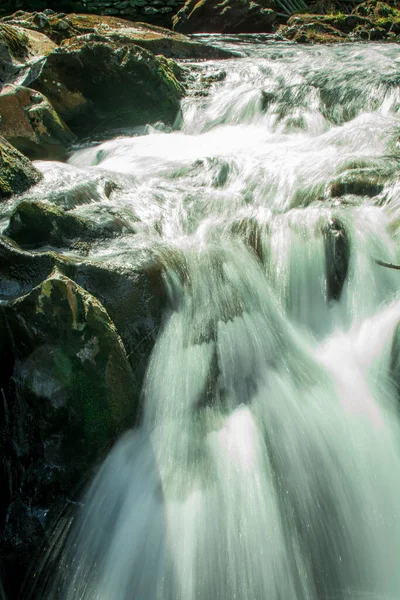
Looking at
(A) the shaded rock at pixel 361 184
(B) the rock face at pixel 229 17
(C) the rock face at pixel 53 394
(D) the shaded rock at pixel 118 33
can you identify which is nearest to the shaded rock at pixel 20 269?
(C) the rock face at pixel 53 394

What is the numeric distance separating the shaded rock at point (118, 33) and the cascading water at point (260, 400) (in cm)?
695

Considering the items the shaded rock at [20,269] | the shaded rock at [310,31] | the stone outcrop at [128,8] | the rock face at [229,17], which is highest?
the stone outcrop at [128,8]

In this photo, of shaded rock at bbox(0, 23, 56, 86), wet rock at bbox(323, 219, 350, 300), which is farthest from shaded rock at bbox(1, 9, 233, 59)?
wet rock at bbox(323, 219, 350, 300)

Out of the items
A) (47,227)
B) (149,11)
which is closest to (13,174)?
(47,227)

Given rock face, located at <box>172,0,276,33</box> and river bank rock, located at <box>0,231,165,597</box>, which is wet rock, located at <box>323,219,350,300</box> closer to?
river bank rock, located at <box>0,231,165,597</box>

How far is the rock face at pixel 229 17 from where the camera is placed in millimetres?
16219

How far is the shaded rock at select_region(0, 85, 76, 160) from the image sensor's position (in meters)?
6.38

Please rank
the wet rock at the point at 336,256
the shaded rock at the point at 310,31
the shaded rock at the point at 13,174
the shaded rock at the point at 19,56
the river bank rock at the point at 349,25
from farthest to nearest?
the river bank rock at the point at 349,25
the shaded rock at the point at 310,31
the shaded rock at the point at 19,56
the shaded rock at the point at 13,174
the wet rock at the point at 336,256

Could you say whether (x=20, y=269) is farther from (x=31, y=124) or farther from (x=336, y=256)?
(x=31, y=124)

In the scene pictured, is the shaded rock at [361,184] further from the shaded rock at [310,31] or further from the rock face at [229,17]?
the rock face at [229,17]

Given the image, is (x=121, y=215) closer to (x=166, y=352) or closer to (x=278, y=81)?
(x=166, y=352)

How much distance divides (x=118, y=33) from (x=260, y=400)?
35.2 ft

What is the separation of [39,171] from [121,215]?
1.16 m

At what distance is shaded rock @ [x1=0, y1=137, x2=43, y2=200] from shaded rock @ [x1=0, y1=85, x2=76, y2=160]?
1910 mm
